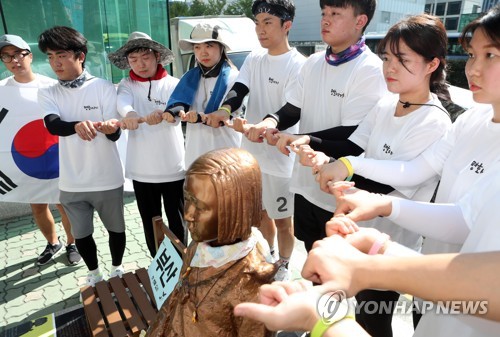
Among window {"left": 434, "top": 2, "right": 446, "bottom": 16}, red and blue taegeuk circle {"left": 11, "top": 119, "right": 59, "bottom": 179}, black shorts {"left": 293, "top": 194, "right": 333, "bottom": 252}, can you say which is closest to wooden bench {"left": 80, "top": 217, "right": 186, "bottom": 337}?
black shorts {"left": 293, "top": 194, "right": 333, "bottom": 252}

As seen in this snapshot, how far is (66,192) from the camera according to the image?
2.83m

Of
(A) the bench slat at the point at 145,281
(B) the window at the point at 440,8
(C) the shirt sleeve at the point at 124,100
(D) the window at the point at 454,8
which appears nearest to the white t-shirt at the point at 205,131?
(C) the shirt sleeve at the point at 124,100

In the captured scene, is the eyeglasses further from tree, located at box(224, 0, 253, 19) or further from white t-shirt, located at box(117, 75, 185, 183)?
tree, located at box(224, 0, 253, 19)

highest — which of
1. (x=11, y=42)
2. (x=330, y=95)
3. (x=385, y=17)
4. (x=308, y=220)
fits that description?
(x=385, y=17)

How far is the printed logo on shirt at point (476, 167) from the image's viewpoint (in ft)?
4.43

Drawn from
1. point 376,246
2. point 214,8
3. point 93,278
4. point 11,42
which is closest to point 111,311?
point 93,278

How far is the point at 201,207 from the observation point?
4.34 ft

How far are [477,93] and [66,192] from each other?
2806mm

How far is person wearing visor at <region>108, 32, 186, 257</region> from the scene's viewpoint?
2836 mm

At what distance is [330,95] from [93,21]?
405 cm

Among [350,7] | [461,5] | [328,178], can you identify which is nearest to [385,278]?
[328,178]

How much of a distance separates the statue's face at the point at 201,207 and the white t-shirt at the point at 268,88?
64.5 inches

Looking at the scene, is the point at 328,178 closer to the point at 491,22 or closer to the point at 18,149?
the point at 491,22

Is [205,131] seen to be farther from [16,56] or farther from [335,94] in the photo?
[16,56]
